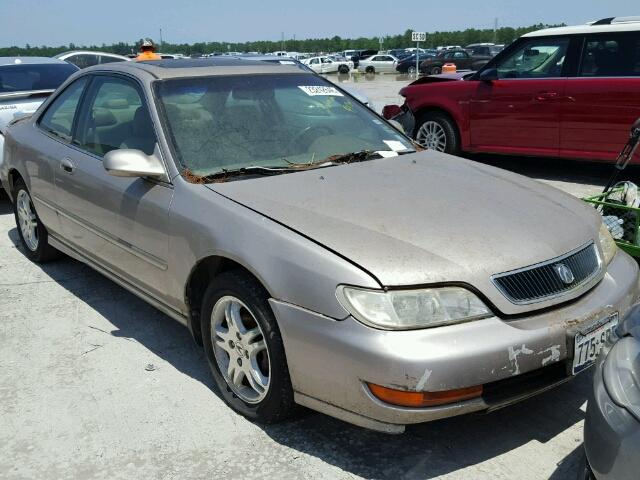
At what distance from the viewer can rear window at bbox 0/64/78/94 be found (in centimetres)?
752

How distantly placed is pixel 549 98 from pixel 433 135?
5.40 ft

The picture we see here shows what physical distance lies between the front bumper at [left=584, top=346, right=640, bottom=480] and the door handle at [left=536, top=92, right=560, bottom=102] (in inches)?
226

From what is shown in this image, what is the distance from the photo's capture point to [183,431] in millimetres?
2986

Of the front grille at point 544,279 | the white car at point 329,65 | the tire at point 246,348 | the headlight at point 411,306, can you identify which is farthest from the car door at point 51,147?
the white car at point 329,65

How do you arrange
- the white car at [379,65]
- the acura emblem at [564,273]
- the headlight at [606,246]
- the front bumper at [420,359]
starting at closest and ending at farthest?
the front bumper at [420,359], the acura emblem at [564,273], the headlight at [606,246], the white car at [379,65]

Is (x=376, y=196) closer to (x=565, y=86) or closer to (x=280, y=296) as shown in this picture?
(x=280, y=296)

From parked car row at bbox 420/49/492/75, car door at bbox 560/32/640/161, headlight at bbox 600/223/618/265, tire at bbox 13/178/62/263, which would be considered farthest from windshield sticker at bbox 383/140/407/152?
parked car row at bbox 420/49/492/75

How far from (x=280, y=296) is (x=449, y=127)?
6.21 metres

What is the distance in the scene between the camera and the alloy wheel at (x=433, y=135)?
28.0ft

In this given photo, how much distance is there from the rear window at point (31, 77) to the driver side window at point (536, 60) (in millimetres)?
5031

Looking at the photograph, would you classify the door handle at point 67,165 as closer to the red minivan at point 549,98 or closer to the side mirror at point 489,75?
the red minivan at point 549,98

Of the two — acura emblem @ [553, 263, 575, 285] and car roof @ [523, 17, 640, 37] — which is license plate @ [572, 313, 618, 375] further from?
car roof @ [523, 17, 640, 37]

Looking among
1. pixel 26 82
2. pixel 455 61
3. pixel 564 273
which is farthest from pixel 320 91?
pixel 455 61

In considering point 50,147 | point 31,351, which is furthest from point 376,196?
point 50,147
